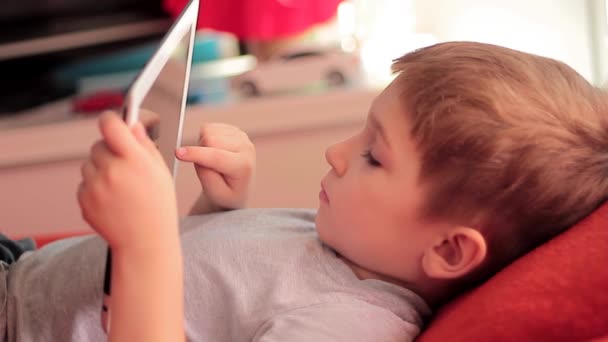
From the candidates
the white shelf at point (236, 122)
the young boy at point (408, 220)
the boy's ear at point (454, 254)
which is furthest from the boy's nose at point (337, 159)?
the white shelf at point (236, 122)

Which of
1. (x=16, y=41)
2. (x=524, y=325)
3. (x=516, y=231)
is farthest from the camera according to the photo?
(x=16, y=41)

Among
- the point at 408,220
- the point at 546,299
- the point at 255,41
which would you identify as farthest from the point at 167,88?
the point at 255,41

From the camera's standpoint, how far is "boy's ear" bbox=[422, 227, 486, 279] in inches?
27.1

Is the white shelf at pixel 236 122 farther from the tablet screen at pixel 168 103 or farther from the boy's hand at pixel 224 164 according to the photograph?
the tablet screen at pixel 168 103

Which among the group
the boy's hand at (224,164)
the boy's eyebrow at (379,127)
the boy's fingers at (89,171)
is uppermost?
the boy's fingers at (89,171)

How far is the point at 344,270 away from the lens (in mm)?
755

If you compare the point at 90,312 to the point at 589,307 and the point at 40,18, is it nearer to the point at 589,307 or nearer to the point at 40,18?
the point at 589,307

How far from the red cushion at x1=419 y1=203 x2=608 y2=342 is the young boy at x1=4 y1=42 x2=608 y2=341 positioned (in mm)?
39

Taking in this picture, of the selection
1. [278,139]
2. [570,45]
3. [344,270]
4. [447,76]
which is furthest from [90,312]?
[570,45]

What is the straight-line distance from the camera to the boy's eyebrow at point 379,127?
73cm

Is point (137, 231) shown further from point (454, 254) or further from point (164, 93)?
point (454, 254)

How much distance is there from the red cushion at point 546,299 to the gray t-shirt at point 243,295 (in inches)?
2.7

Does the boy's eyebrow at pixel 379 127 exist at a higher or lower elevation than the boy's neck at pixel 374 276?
higher

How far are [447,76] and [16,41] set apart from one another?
1500mm
